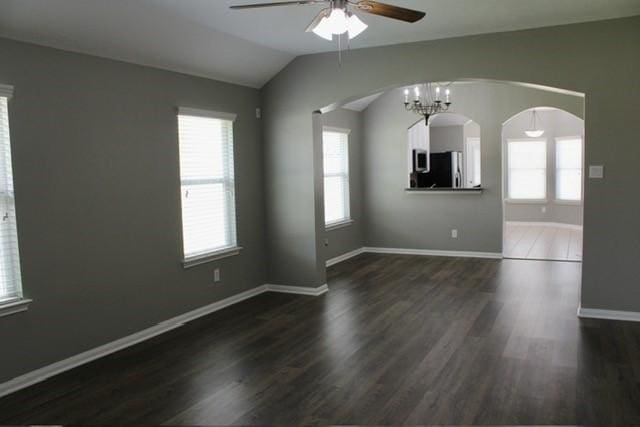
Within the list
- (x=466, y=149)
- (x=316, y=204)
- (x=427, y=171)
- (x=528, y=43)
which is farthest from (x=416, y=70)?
(x=466, y=149)

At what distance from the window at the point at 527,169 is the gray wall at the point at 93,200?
27.3ft

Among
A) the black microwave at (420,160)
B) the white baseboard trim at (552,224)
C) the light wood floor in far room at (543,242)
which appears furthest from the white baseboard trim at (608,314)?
the white baseboard trim at (552,224)

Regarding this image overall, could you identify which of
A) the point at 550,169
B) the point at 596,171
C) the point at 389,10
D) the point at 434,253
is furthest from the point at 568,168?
the point at 389,10

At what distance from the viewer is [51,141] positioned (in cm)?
362

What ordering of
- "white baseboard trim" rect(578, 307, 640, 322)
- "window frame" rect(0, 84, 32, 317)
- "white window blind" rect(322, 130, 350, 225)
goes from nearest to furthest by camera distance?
"window frame" rect(0, 84, 32, 317), "white baseboard trim" rect(578, 307, 640, 322), "white window blind" rect(322, 130, 350, 225)

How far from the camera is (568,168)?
10.8m

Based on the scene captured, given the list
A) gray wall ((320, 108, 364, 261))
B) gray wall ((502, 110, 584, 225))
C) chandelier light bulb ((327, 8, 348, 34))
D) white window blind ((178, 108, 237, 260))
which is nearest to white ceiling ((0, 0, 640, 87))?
white window blind ((178, 108, 237, 260))

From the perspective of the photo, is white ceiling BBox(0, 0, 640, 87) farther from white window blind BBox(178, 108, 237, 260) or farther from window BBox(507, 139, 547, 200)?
window BBox(507, 139, 547, 200)

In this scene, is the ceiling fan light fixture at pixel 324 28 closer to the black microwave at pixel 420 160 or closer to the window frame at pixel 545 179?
the black microwave at pixel 420 160

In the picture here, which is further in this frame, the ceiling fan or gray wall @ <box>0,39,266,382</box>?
gray wall @ <box>0,39,266,382</box>

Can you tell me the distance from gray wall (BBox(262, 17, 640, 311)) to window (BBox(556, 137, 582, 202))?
6.58 metres

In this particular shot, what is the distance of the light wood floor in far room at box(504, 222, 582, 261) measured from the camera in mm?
7789

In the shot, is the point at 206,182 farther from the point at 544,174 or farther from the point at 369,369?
the point at 544,174

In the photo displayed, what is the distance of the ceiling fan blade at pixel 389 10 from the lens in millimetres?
2738
